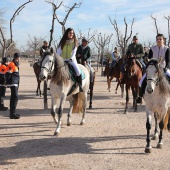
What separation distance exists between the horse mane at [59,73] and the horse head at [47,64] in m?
0.20

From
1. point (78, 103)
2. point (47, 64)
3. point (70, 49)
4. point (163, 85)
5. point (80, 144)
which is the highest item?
point (70, 49)

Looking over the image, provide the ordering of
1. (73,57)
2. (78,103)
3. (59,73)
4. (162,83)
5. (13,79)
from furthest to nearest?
(13,79), (78,103), (73,57), (59,73), (162,83)

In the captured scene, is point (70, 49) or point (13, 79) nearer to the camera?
point (70, 49)

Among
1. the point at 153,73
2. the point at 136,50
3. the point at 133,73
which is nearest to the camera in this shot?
the point at 153,73

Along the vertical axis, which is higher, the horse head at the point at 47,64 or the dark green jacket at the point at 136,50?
the dark green jacket at the point at 136,50

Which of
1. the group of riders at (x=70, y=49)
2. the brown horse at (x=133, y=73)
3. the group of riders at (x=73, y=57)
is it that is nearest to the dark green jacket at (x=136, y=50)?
the group of riders at (x=73, y=57)

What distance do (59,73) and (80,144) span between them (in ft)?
6.34

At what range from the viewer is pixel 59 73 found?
7.12 m

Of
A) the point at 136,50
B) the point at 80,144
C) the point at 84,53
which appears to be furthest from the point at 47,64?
the point at 136,50

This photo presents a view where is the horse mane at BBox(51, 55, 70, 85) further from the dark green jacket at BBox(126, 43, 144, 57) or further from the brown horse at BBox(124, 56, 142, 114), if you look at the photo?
the dark green jacket at BBox(126, 43, 144, 57)

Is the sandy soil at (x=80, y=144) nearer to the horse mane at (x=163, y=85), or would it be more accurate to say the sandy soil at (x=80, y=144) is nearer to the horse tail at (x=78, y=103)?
the horse tail at (x=78, y=103)

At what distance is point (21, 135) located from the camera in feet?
23.8

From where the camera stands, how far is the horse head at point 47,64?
21.6 feet

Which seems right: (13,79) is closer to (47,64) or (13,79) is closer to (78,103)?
(78,103)
